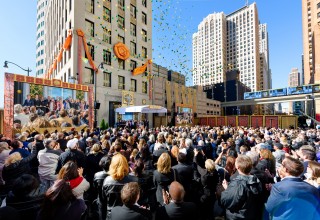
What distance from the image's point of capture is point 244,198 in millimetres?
2926

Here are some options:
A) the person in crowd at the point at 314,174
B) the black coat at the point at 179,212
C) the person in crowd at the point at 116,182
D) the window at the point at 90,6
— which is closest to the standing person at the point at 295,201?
the person in crowd at the point at 314,174

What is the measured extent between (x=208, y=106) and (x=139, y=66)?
33576 mm

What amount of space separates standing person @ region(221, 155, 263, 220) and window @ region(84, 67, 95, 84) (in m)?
24.2

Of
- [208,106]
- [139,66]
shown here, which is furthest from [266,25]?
[139,66]

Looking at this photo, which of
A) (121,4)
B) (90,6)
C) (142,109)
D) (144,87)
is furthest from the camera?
(144,87)

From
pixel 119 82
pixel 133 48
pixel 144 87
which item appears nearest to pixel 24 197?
pixel 119 82

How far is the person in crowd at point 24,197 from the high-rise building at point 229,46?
12145 cm

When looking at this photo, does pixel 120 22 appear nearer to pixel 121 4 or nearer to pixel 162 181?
pixel 121 4

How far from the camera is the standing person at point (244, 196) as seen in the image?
115 inches

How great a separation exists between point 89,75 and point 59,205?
24466 mm

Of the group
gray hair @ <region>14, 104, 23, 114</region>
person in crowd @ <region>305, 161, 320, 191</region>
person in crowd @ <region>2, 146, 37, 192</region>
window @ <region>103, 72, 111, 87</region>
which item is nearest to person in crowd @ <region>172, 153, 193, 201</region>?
person in crowd @ <region>305, 161, 320, 191</region>

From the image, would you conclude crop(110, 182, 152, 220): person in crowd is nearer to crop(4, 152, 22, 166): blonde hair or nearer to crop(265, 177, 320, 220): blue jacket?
crop(265, 177, 320, 220): blue jacket

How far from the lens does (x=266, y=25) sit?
191000 mm

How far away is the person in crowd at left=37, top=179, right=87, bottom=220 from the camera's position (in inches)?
86.7
